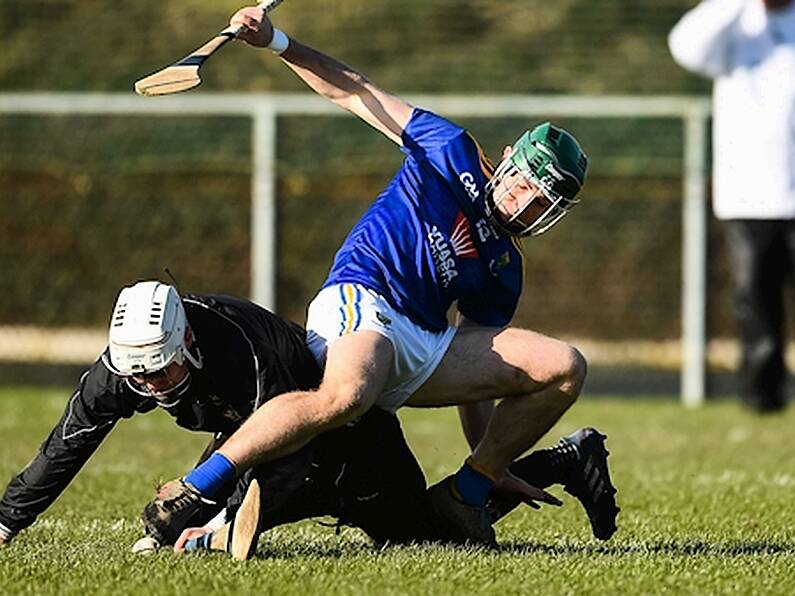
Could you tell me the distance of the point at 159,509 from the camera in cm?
566

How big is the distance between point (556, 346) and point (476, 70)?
10535 mm

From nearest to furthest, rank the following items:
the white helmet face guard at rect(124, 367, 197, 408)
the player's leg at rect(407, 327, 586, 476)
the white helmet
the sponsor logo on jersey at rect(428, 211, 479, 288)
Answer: the white helmet, the white helmet face guard at rect(124, 367, 197, 408), the player's leg at rect(407, 327, 586, 476), the sponsor logo on jersey at rect(428, 211, 479, 288)

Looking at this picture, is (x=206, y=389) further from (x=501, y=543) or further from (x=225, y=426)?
(x=501, y=543)

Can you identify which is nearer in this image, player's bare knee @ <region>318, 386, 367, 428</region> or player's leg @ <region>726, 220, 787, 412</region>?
player's bare knee @ <region>318, 386, 367, 428</region>

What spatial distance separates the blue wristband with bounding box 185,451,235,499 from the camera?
5.60 metres

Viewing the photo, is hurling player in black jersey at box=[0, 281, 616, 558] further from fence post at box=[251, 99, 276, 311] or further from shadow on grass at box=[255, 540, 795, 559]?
fence post at box=[251, 99, 276, 311]

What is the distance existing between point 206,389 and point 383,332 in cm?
59

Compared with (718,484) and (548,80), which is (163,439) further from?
(548,80)

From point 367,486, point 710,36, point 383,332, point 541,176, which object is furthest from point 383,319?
point 710,36

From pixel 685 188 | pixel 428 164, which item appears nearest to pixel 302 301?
pixel 685 188

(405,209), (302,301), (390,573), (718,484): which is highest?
(405,209)

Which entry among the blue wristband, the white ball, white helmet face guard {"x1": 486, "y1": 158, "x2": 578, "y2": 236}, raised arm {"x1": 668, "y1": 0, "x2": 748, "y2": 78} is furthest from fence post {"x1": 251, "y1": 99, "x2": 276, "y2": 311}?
the blue wristband

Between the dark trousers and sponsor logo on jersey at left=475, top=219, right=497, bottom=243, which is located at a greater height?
sponsor logo on jersey at left=475, top=219, right=497, bottom=243

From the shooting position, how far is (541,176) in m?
6.11
